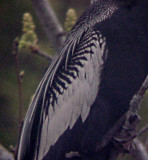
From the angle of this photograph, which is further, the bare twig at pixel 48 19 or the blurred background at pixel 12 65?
the blurred background at pixel 12 65

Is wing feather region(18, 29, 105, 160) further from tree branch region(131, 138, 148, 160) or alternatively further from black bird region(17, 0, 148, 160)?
tree branch region(131, 138, 148, 160)

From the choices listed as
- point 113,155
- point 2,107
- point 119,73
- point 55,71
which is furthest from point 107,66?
point 2,107

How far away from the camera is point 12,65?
13.2ft

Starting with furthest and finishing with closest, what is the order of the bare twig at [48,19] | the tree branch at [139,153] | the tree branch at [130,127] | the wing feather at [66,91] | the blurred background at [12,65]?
the blurred background at [12,65]
the bare twig at [48,19]
the tree branch at [139,153]
the wing feather at [66,91]
the tree branch at [130,127]

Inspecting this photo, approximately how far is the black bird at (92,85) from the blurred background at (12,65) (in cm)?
111

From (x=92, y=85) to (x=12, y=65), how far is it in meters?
1.54

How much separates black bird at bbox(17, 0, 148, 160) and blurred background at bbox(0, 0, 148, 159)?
111cm

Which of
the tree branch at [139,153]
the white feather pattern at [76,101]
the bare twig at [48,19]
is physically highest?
the bare twig at [48,19]

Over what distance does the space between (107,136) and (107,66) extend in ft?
1.24

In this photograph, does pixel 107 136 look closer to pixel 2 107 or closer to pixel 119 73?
pixel 119 73

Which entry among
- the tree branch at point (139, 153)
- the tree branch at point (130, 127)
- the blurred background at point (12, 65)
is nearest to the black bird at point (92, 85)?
the tree branch at point (130, 127)

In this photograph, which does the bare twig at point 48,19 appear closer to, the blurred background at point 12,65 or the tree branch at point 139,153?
the blurred background at point 12,65

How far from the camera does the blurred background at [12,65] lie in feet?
12.5

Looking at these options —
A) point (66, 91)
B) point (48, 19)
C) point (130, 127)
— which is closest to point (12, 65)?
point (48, 19)
